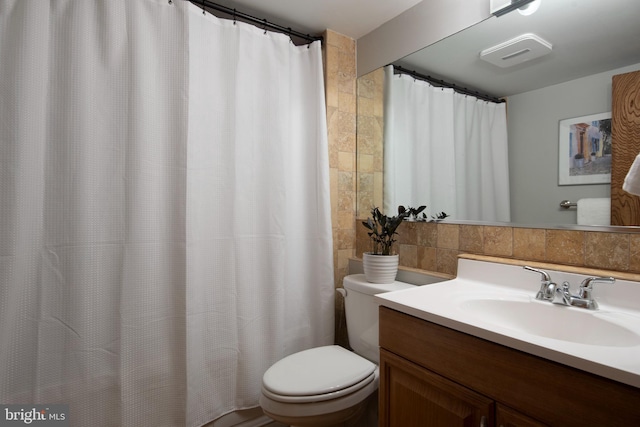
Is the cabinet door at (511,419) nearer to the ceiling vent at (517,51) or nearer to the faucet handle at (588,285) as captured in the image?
the faucet handle at (588,285)

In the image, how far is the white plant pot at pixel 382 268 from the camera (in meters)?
1.56

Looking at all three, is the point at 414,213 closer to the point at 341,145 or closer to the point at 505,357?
the point at 341,145

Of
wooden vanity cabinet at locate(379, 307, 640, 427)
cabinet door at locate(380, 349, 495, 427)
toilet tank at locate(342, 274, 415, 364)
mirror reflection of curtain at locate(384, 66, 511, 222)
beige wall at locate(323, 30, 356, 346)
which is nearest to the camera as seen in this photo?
wooden vanity cabinet at locate(379, 307, 640, 427)

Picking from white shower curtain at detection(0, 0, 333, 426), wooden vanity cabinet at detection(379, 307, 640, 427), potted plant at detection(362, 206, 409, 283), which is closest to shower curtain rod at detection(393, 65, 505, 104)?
white shower curtain at detection(0, 0, 333, 426)

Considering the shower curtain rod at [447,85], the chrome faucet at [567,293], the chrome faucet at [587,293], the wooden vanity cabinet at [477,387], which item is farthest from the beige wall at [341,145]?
the chrome faucet at [587,293]

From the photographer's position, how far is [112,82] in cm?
131

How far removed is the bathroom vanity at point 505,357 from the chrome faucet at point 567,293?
0.10 feet

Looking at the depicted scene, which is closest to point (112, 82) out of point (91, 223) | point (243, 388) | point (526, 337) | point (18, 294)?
point (91, 223)

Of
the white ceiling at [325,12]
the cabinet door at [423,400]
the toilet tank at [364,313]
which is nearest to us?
the cabinet door at [423,400]

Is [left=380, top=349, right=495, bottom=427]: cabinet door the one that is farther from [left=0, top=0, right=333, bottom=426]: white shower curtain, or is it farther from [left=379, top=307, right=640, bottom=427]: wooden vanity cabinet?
[left=0, top=0, right=333, bottom=426]: white shower curtain

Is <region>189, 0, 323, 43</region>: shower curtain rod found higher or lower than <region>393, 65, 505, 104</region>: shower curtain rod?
higher

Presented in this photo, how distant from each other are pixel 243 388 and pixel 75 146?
1.27m

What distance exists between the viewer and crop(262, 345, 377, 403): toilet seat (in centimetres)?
123

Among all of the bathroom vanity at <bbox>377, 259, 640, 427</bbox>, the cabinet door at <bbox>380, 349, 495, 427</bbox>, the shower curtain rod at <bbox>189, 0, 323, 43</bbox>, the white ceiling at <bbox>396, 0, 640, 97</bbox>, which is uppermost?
the shower curtain rod at <bbox>189, 0, 323, 43</bbox>
